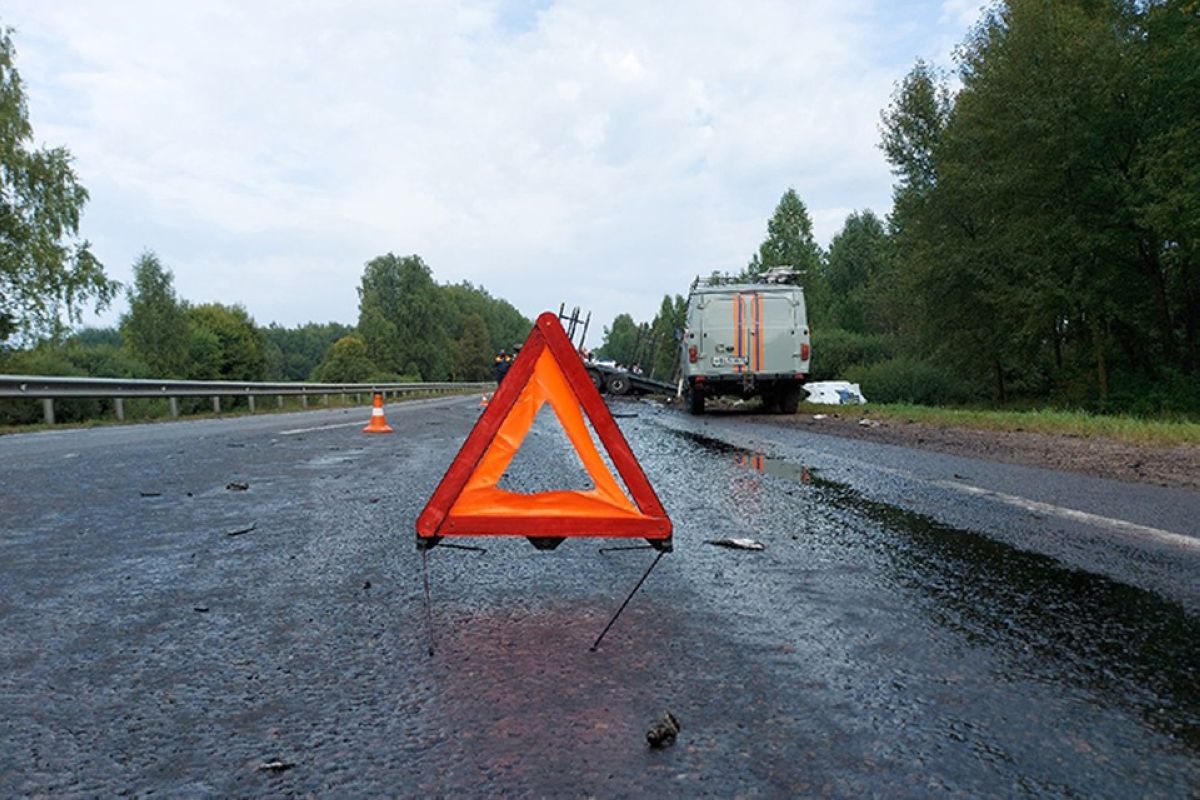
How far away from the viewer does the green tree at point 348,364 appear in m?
88.6

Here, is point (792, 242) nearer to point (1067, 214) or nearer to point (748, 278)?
point (1067, 214)

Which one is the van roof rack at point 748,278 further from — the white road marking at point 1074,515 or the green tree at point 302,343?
the green tree at point 302,343

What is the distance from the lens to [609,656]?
252 cm

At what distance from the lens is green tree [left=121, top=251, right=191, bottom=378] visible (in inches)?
2805

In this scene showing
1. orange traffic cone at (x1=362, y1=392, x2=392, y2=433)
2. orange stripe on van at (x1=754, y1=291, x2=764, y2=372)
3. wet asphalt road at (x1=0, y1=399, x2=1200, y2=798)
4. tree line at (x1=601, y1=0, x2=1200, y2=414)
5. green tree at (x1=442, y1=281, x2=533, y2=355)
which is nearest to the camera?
wet asphalt road at (x1=0, y1=399, x2=1200, y2=798)

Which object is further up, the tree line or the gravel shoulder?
the tree line

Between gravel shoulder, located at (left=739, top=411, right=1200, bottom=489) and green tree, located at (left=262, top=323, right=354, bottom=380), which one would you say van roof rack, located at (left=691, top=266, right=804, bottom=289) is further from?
green tree, located at (left=262, top=323, right=354, bottom=380)

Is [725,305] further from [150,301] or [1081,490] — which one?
[150,301]

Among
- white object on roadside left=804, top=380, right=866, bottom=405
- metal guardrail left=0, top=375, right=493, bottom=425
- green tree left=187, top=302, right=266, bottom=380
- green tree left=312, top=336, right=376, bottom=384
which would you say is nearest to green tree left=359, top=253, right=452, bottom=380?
green tree left=312, top=336, right=376, bottom=384

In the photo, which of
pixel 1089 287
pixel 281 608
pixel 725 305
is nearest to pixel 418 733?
pixel 281 608

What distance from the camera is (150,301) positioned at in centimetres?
7369

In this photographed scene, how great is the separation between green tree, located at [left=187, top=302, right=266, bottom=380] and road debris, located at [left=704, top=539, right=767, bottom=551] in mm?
80866

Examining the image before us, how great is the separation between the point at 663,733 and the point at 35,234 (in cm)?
3767

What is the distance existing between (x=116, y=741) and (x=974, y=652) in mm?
2528
